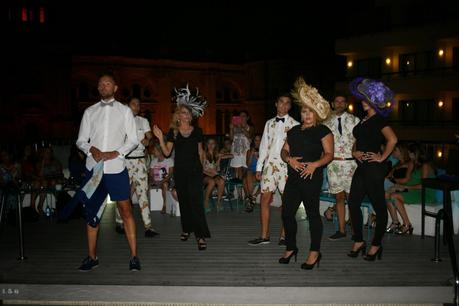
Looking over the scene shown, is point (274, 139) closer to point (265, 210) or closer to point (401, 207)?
point (265, 210)

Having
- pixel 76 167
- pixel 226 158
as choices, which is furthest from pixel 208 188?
pixel 76 167

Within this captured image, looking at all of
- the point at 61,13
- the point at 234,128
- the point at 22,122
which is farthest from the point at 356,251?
the point at 61,13

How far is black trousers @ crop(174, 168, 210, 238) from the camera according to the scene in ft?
21.3

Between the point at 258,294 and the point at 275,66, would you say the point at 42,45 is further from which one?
the point at 258,294

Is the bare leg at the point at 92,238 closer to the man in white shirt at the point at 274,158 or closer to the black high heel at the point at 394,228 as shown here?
the man in white shirt at the point at 274,158

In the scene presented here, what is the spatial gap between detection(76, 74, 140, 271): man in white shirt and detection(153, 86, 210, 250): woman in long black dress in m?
0.96

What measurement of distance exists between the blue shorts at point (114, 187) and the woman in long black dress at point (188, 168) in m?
1.02

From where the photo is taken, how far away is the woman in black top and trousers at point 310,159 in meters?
5.49

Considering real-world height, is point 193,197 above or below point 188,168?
below

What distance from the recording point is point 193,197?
6547 mm

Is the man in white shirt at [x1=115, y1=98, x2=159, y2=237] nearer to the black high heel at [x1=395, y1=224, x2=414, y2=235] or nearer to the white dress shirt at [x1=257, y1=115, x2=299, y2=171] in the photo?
the white dress shirt at [x1=257, y1=115, x2=299, y2=171]

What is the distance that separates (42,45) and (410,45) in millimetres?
29174

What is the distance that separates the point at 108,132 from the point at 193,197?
1.61 metres

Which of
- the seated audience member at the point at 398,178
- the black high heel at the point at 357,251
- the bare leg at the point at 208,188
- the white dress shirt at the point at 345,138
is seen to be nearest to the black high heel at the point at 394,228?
the seated audience member at the point at 398,178
